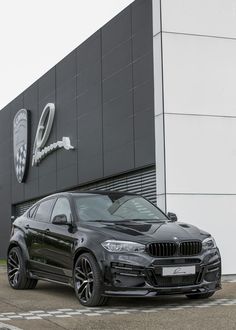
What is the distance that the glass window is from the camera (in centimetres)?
934

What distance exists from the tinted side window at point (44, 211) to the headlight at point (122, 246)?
6.85ft

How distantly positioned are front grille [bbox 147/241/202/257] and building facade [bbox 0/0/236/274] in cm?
583

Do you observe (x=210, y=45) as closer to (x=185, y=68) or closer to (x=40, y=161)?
(x=185, y=68)

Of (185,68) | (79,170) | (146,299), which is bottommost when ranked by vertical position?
(146,299)

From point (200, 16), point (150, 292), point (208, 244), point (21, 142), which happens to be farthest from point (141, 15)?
point (21, 142)

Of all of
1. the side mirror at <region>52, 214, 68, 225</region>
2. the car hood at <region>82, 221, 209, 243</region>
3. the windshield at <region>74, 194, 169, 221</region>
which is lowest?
the car hood at <region>82, 221, 209, 243</region>

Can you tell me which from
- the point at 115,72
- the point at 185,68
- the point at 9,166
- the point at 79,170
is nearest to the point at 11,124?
the point at 9,166

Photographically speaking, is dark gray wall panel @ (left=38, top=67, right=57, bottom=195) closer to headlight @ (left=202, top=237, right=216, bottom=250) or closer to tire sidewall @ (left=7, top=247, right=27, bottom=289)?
tire sidewall @ (left=7, top=247, right=27, bottom=289)

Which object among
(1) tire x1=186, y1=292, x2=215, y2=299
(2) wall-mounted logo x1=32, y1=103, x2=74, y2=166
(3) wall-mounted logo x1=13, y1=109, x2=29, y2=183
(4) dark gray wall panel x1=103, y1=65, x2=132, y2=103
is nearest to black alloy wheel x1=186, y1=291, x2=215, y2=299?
(1) tire x1=186, y1=292, x2=215, y2=299

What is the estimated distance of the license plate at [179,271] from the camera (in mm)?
7949

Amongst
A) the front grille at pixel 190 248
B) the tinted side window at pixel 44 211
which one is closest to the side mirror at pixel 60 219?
the tinted side window at pixel 44 211

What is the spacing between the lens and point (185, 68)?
14664 mm

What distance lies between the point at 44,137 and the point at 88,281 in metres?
14.8

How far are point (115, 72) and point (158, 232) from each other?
998 centimetres
